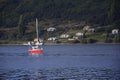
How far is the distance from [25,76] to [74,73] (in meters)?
10.6

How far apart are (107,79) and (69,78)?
22.9ft

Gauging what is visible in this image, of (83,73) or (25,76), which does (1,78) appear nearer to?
(25,76)

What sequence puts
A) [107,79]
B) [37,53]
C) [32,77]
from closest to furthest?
[107,79]
[32,77]
[37,53]

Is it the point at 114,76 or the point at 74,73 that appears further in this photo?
the point at 74,73

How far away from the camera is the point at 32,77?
88812 millimetres

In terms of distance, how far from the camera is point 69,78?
84.8m

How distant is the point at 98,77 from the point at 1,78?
17748 millimetres

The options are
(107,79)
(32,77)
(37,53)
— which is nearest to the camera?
(107,79)

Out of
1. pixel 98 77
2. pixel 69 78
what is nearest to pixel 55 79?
pixel 69 78

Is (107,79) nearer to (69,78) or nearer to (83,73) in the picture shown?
(69,78)

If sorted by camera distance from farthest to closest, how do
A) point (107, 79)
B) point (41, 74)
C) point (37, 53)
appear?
point (37, 53) < point (41, 74) < point (107, 79)

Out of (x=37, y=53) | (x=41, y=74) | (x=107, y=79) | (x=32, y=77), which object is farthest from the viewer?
(x=37, y=53)

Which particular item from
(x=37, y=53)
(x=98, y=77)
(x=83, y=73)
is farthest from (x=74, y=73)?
(x=37, y=53)

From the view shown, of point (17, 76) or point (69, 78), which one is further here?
point (17, 76)
